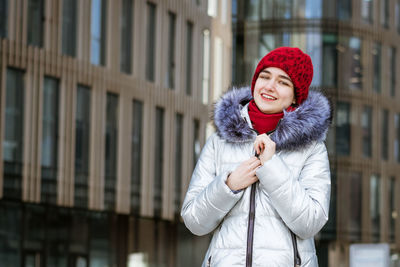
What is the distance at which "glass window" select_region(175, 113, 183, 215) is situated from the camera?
62.4ft

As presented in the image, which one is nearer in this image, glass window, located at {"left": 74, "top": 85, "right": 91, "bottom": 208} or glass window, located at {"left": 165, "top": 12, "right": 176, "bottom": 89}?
glass window, located at {"left": 74, "top": 85, "right": 91, "bottom": 208}

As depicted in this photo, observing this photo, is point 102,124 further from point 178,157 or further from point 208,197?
point 208,197

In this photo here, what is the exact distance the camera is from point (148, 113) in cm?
1870

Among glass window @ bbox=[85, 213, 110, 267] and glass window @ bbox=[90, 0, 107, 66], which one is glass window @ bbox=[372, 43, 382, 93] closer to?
glass window @ bbox=[90, 0, 107, 66]

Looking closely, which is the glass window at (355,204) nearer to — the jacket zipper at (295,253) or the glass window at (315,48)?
the glass window at (315,48)

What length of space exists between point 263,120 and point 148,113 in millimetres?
15545

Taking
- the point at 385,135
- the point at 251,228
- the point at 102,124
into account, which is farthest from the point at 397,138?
the point at 251,228

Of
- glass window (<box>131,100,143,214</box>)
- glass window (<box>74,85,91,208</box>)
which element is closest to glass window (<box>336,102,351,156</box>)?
glass window (<box>131,100,143,214</box>)

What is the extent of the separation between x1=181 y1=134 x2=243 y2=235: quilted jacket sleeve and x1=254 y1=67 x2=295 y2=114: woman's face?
24 centimetres

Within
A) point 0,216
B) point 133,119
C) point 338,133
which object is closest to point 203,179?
point 0,216

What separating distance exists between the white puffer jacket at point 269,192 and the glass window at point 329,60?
62.4 ft

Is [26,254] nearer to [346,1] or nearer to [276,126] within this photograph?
[346,1]

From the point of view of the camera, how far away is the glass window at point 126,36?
1781cm

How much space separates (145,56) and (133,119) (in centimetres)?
142
